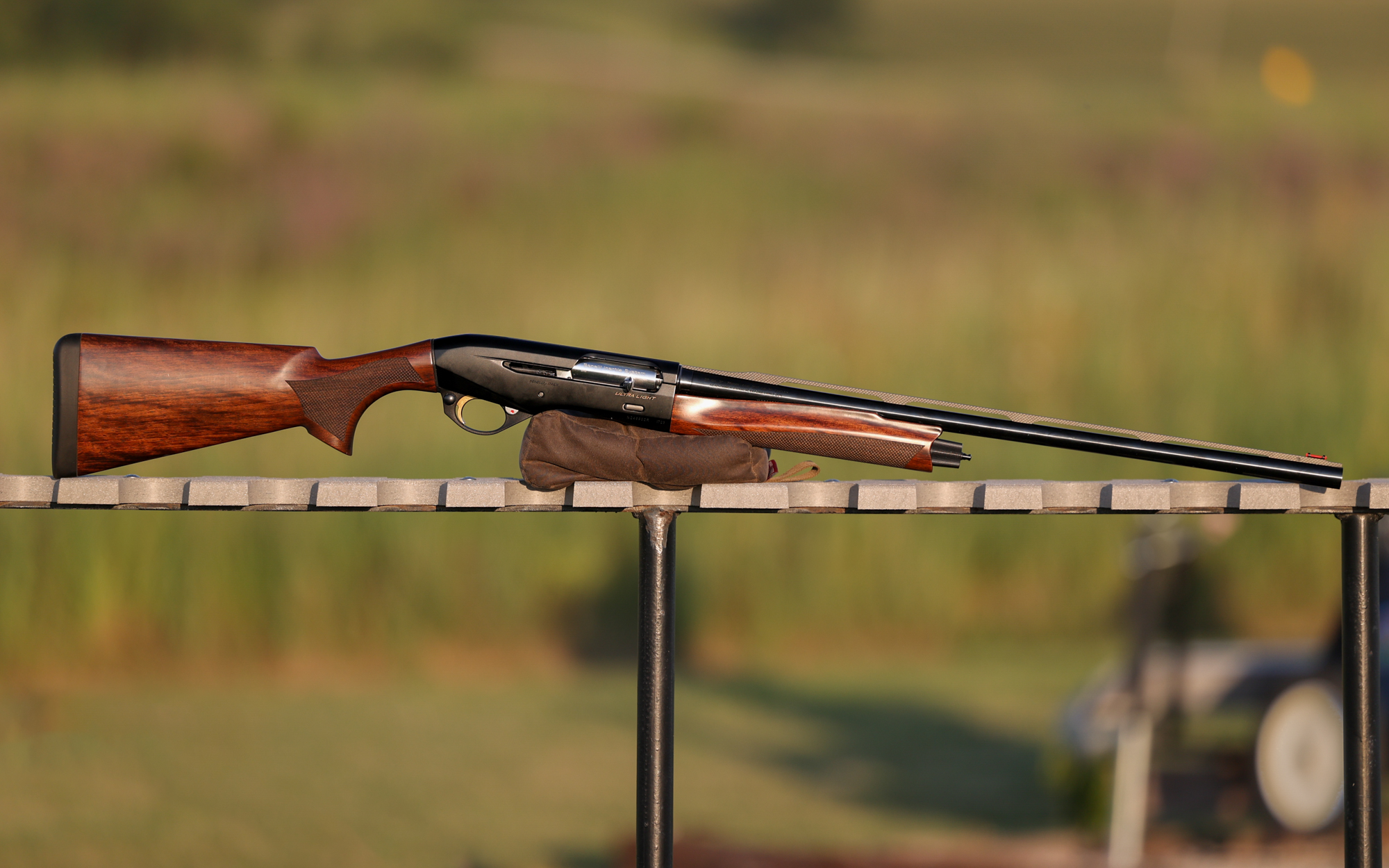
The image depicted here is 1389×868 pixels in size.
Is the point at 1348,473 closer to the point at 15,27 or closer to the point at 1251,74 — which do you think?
the point at 1251,74

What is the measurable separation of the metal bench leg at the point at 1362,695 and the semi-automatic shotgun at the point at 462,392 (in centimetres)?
24

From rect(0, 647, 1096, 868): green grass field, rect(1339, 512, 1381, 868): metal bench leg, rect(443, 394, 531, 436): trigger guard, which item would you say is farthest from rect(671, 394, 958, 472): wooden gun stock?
rect(0, 647, 1096, 868): green grass field

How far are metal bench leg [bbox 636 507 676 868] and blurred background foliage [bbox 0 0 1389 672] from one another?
4.72 meters

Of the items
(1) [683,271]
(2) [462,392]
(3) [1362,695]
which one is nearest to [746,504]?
(2) [462,392]

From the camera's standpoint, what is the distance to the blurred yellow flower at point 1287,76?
11.2m

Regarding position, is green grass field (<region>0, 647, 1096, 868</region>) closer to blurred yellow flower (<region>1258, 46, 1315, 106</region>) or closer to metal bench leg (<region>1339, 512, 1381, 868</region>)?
metal bench leg (<region>1339, 512, 1381, 868</region>)

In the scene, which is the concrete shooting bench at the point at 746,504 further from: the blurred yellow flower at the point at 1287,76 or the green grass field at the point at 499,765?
the blurred yellow flower at the point at 1287,76

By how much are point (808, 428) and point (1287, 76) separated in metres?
11.1

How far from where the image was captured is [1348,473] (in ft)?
24.9

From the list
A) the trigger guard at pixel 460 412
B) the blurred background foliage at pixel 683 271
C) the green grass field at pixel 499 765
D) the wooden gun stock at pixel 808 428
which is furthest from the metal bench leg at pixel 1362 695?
the blurred background foliage at pixel 683 271

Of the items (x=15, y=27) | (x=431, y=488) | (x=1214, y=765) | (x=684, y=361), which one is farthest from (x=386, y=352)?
(x=15, y=27)

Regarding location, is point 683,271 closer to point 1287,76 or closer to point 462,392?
point 1287,76

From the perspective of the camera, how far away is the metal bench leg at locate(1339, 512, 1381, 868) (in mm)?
2670

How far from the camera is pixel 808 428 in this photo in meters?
2.74
